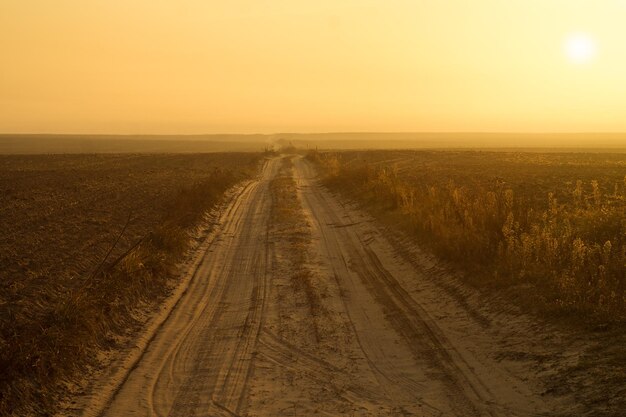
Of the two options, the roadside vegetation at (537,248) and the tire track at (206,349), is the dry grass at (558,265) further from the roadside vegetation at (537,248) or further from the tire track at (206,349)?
the tire track at (206,349)

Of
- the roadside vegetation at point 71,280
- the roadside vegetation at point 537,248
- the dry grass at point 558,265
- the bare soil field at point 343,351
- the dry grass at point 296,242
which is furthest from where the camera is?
the dry grass at point 296,242

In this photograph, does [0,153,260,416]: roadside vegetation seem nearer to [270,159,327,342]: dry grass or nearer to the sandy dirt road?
the sandy dirt road

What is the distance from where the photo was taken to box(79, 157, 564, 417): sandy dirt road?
6074 mm

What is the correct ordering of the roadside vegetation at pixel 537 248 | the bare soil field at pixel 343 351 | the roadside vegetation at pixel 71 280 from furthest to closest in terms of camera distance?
the roadside vegetation at pixel 537 248 → the roadside vegetation at pixel 71 280 → the bare soil field at pixel 343 351

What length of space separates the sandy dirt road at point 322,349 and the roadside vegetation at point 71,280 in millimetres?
691

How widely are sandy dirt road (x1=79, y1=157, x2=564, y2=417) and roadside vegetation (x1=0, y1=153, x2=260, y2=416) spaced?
2.27 ft

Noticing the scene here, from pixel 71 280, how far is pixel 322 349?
551 centimetres

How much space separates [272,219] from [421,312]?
10587 mm

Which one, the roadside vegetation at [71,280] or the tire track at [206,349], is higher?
the roadside vegetation at [71,280]

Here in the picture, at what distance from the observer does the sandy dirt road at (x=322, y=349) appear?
19.9 ft

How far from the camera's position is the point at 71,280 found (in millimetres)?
10305

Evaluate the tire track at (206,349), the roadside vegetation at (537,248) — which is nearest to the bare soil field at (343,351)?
the tire track at (206,349)

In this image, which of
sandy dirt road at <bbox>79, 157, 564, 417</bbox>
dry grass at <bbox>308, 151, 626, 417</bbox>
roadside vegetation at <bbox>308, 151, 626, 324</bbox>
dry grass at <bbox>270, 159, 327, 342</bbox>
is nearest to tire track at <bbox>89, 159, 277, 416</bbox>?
sandy dirt road at <bbox>79, 157, 564, 417</bbox>

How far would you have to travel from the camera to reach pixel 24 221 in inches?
699
